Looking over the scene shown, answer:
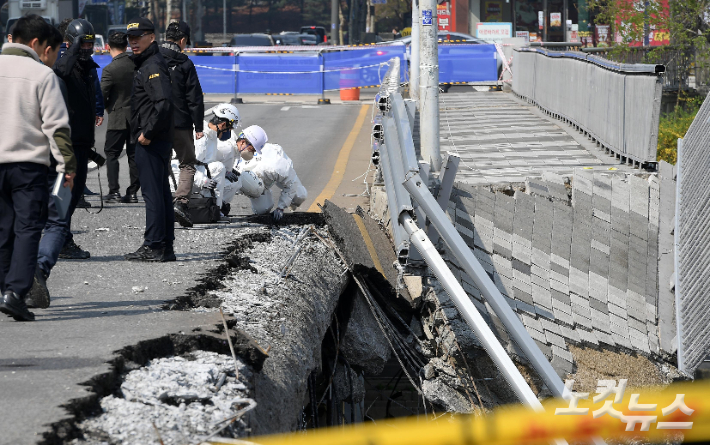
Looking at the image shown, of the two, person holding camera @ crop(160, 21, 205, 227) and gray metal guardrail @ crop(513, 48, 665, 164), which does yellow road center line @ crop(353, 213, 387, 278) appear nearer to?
person holding camera @ crop(160, 21, 205, 227)

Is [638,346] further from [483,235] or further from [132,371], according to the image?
[132,371]

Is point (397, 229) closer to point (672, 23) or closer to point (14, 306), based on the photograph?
point (14, 306)

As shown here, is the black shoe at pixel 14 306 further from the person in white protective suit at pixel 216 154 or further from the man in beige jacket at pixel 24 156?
the person in white protective suit at pixel 216 154

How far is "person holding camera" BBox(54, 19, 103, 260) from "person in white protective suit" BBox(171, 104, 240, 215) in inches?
43.7

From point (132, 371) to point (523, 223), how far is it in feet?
17.6

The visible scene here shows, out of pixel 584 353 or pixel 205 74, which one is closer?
pixel 584 353

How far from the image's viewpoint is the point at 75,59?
6.84 metres

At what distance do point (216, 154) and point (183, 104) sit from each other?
0.73 metres

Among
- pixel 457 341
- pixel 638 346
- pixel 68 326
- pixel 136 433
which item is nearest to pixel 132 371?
pixel 136 433

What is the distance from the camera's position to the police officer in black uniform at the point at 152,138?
20.7 ft

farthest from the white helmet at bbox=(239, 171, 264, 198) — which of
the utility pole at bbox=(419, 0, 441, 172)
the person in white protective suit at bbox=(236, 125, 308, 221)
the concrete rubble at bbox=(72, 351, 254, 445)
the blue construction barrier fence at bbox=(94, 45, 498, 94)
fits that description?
the blue construction barrier fence at bbox=(94, 45, 498, 94)

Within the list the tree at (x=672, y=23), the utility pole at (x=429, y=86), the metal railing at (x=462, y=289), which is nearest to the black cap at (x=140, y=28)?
the metal railing at (x=462, y=289)

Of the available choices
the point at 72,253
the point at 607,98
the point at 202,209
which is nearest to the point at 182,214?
the point at 202,209

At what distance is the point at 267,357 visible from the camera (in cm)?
400
